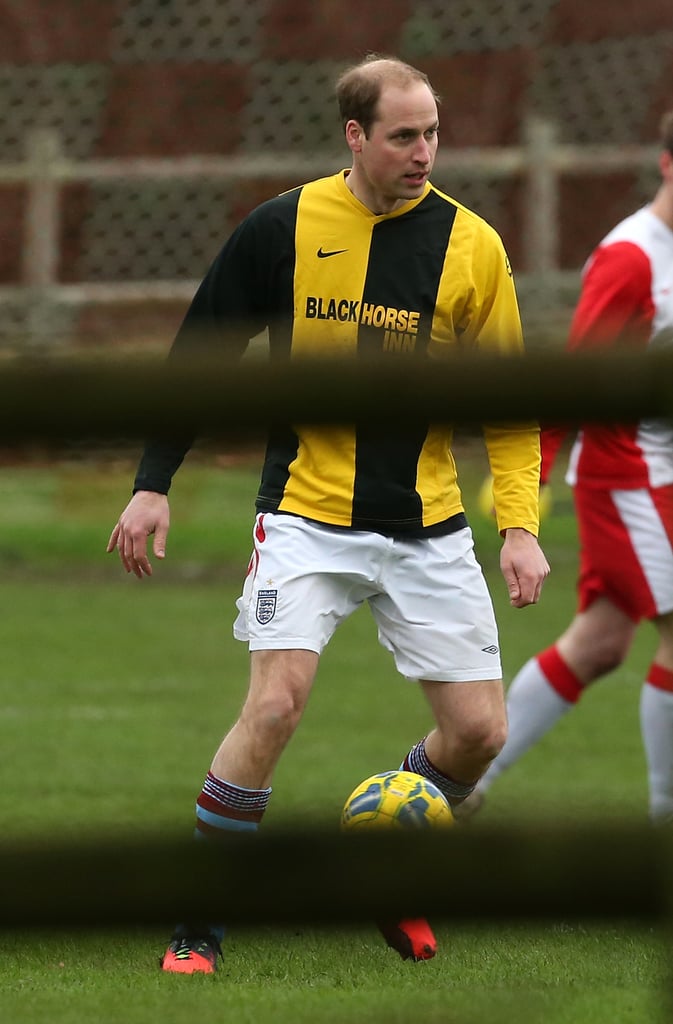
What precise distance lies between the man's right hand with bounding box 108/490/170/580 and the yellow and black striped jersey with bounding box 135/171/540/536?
0.23 meters

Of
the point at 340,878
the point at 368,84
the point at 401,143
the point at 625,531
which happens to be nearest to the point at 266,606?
the point at 401,143

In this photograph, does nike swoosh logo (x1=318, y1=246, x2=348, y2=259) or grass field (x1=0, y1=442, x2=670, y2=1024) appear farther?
nike swoosh logo (x1=318, y1=246, x2=348, y2=259)

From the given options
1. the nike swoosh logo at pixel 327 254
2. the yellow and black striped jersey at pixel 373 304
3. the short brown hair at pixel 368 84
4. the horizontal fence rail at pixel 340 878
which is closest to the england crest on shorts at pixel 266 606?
the yellow and black striped jersey at pixel 373 304

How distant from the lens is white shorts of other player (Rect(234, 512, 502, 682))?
11.4ft

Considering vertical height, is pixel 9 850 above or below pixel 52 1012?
above

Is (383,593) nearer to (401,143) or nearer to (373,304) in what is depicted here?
(373,304)

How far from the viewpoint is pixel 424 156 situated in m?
3.48

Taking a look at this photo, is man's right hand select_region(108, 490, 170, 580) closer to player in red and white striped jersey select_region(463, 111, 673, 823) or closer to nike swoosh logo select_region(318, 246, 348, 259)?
nike swoosh logo select_region(318, 246, 348, 259)

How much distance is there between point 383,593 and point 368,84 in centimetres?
103

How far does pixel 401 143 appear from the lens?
3.49 metres

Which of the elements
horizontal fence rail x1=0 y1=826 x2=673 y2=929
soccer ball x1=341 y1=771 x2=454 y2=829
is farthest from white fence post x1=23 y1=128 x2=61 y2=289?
horizontal fence rail x1=0 y1=826 x2=673 y2=929

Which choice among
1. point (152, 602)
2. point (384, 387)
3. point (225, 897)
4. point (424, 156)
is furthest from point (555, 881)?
point (152, 602)

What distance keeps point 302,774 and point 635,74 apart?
23.1 feet

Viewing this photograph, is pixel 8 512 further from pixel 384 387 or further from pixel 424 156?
pixel 384 387
